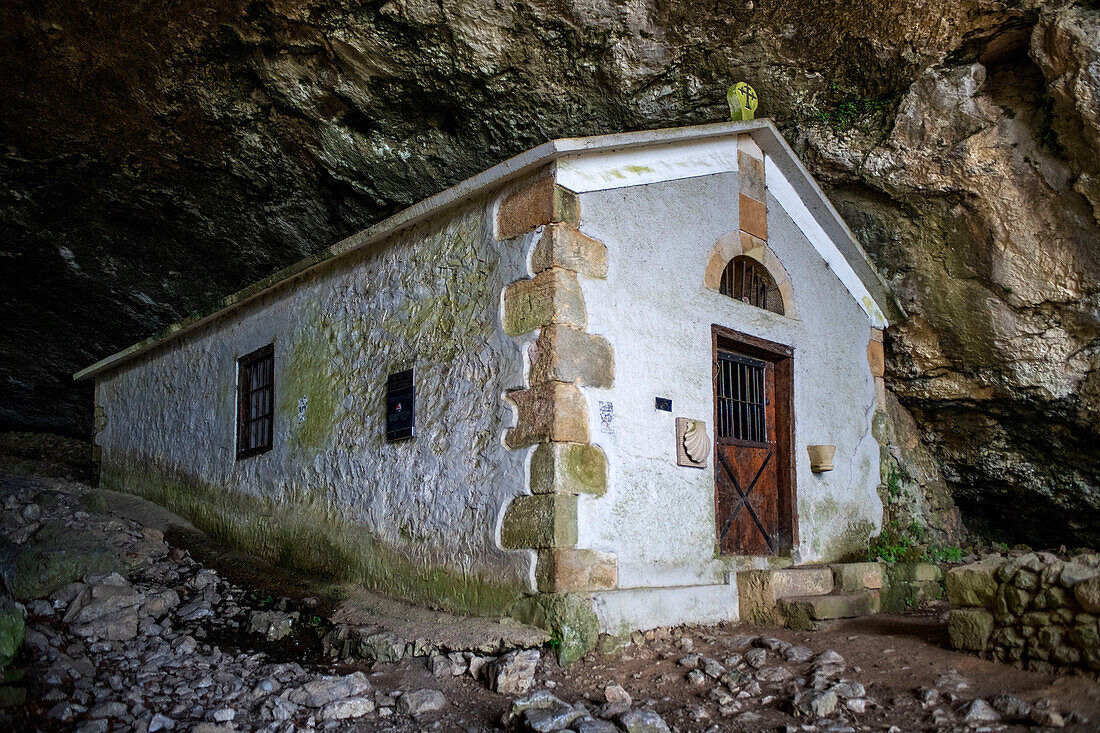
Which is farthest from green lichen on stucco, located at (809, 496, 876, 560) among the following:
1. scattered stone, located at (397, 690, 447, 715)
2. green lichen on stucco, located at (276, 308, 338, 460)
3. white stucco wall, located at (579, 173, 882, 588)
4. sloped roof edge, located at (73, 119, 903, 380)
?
green lichen on stucco, located at (276, 308, 338, 460)

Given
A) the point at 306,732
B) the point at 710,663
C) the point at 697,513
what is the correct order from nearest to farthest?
the point at 306,732
the point at 710,663
the point at 697,513

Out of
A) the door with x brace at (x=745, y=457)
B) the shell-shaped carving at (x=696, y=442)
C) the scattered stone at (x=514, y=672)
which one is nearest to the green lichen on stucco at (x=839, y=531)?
the door with x brace at (x=745, y=457)

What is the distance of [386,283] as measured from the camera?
21.0ft

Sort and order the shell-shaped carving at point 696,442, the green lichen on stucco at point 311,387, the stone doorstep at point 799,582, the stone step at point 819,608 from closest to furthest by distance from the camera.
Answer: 1. the stone step at point 819,608
2. the shell-shaped carving at point 696,442
3. the stone doorstep at point 799,582
4. the green lichen on stucco at point 311,387

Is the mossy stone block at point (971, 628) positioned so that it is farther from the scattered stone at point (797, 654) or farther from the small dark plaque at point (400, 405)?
the small dark plaque at point (400, 405)

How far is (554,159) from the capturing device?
5168 mm

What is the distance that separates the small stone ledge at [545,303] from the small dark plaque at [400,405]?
105cm

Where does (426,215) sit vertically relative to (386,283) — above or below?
above

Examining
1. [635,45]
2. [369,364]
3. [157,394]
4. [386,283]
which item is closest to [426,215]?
[386,283]

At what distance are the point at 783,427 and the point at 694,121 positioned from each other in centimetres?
329

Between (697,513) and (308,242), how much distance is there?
6.39 m

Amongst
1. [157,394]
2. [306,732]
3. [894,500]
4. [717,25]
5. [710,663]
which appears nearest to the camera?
[306,732]

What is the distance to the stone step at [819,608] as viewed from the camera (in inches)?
217

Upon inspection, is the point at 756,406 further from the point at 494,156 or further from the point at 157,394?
the point at 157,394
